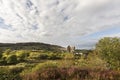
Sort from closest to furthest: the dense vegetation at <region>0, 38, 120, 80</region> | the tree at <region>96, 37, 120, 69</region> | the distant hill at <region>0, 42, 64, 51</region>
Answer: the dense vegetation at <region>0, 38, 120, 80</region>
the tree at <region>96, 37, 120, 69</region>
the distant hill at <region>0, 42, 64, 51</region>

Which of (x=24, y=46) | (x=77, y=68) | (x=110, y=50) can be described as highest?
(x=24, y=46)

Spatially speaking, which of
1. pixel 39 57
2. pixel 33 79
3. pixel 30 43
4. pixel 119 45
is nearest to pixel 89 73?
pixel 33 79

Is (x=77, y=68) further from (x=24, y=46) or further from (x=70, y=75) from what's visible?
(x=24, y=46)

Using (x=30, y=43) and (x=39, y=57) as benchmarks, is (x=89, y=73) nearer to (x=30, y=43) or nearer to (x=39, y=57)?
(x=39, y=57)

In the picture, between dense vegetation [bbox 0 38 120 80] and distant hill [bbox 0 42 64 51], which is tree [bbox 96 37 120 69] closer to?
dense vegetation [bbox 0 38 120 80]

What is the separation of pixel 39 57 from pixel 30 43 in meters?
130

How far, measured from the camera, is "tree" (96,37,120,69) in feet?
71.3

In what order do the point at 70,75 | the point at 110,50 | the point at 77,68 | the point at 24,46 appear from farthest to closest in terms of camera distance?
the point at 24,46 → the point at 110,50 → the point at 77,68 → the point at 70,75

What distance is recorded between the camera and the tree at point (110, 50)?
71.3ft

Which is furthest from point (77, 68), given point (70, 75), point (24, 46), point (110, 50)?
point (24, 46)

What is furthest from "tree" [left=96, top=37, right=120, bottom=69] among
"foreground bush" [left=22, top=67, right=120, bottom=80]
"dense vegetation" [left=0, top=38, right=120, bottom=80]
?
"foreground bush" [left=22, top=67, right=120, bottom=80]

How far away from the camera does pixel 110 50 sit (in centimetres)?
2242

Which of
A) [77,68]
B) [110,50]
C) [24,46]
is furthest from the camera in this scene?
[24,46]

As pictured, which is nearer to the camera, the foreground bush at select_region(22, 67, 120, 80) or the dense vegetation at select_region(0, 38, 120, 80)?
the foreground bush at select_region(22, 67, 120, 80)
